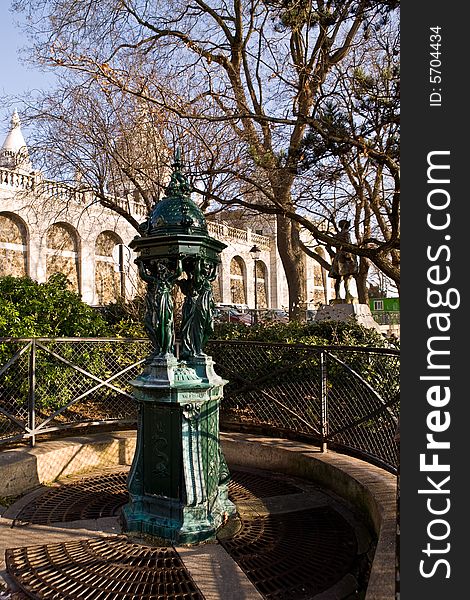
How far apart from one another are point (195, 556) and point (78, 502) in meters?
1.51

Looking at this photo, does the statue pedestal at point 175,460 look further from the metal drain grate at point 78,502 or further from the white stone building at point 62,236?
the white stone building at point 62,236

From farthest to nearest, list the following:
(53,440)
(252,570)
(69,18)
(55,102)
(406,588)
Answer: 1. (55,102)
2. (69,18)
3. (53,440)
4. (252,570)
5. (406,588)

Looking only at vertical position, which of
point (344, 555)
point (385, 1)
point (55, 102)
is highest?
point (55, 102)

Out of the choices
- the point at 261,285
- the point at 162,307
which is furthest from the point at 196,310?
the point at 261,285

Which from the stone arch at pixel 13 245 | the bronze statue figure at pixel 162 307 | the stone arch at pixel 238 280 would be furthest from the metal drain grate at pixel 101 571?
the stone arch at pixel 238 280

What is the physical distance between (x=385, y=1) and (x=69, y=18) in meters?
8.43

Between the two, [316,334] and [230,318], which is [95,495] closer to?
[316,334]

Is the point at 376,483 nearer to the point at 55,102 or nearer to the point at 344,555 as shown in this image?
the point at 344,555

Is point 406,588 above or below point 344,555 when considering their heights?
above

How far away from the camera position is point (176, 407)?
3756mm

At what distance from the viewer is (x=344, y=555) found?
367 cm

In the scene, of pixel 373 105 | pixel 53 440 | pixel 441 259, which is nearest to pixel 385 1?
pixel 373 105

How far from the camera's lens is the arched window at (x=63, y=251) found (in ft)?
93.0

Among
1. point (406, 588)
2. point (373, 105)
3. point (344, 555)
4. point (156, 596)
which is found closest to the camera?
point (406, 588)
